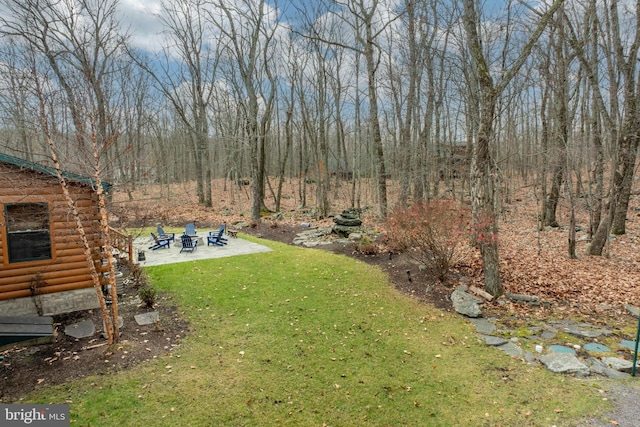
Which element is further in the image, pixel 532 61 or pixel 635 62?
pixel 532 61

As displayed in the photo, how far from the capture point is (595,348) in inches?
208

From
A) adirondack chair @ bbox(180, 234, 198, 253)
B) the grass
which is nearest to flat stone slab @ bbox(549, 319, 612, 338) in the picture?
the grass

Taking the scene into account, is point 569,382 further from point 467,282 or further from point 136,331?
point 136,331

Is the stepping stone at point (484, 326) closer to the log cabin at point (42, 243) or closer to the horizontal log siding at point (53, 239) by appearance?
the log cabin at point (42, 243)

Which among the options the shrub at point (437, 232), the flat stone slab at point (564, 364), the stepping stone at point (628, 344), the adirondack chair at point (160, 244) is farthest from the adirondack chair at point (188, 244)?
the stepping stone at point (628, 344)

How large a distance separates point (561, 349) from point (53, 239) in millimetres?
9388

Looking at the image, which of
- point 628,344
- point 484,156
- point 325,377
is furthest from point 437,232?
point 325,377

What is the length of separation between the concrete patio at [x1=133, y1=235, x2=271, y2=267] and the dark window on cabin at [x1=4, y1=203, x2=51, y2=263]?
127 inches

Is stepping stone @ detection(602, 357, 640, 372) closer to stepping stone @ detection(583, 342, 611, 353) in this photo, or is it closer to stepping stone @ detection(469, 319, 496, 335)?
stepping stone @ detection(583, 342, 611, 353)

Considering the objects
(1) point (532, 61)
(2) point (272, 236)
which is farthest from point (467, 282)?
(1) point (532, 61)

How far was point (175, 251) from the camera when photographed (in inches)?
451

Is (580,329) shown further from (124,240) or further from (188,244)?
(124,240)

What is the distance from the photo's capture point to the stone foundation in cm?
616

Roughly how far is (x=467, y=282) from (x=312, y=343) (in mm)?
4392
